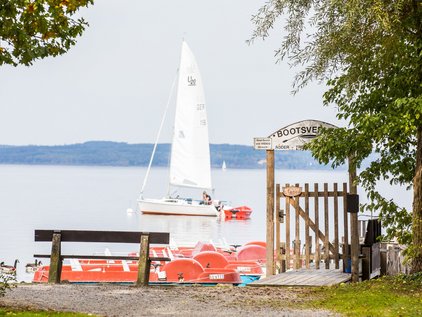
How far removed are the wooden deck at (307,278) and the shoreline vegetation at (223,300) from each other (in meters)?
0.58

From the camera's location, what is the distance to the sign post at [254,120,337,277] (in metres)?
19.5

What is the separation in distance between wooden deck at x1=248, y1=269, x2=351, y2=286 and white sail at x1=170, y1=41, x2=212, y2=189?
5466 centimetres

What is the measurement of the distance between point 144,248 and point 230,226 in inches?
3234

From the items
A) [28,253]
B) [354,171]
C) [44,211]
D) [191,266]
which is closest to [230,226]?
[44,211]

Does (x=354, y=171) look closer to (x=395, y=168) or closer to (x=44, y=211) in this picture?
(x=395, y=168)

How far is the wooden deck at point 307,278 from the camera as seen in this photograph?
17.4 metres

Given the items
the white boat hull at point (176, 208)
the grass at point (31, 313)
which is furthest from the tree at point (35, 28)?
the white boat hull at point (176, 208)

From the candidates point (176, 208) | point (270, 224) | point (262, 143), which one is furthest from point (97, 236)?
point (176, 208)

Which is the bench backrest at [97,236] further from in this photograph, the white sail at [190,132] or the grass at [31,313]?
the white sail at [190,132]

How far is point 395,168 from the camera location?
18.4 m

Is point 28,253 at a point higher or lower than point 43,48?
lower

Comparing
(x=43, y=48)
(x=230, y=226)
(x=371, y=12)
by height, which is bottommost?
(x=230, y=226)

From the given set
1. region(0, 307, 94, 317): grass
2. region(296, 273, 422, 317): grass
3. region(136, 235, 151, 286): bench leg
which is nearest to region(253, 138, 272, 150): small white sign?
region(136, 235, 151, 286): bench leg

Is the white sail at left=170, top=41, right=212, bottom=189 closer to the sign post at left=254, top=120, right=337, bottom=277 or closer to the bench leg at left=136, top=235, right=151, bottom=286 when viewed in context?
the sign post at left=254, top=120, right=337, bottom=277
